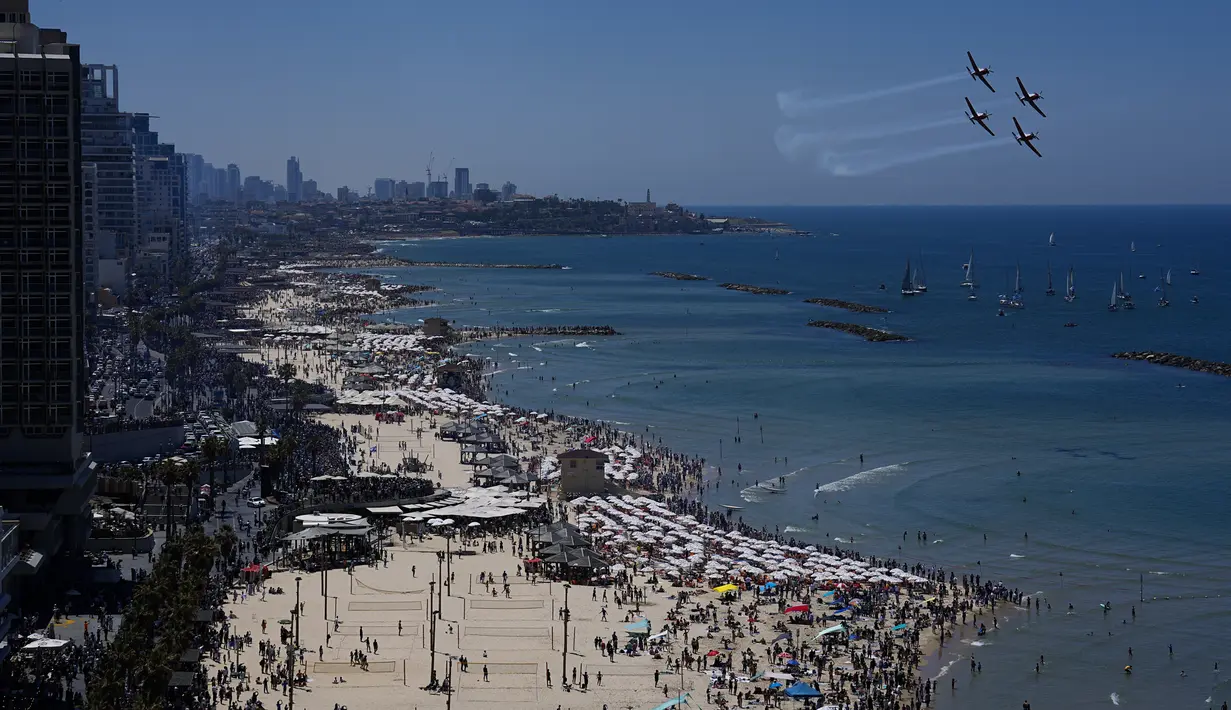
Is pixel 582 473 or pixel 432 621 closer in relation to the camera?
pixel 432 621

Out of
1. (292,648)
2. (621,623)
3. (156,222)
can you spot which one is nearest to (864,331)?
(621,623)

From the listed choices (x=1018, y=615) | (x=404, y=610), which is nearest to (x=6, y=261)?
(x=404, y=610)

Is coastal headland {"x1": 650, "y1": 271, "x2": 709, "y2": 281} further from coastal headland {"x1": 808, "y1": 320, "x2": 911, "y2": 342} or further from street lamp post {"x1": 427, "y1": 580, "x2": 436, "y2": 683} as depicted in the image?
street lamp post {"x1": 427, "y1": 580, "x2": 436, "y2": 683}

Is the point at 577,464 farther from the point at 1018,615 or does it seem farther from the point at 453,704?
the point at 453,704

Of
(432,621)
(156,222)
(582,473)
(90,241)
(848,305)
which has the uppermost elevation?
(156,222)

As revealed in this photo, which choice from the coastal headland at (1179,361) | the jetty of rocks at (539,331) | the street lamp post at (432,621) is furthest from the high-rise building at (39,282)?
the coastal headland at (1179,361)

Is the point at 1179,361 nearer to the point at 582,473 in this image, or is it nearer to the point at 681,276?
the point at 582,473
